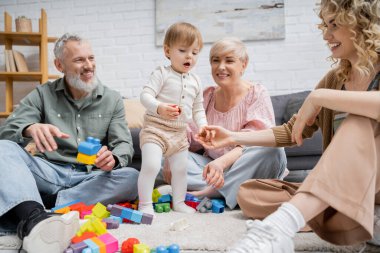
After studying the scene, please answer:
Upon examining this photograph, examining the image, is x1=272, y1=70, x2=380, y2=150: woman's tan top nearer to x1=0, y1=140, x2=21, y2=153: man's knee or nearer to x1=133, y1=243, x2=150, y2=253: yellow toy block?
x1=133, y1=243, x2=150, y2=253: yellow toy block

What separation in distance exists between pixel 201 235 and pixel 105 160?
1.78 feet

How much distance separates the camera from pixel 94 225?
1184 mm

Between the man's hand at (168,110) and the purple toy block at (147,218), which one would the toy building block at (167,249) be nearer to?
the purple toy block at (147,218)

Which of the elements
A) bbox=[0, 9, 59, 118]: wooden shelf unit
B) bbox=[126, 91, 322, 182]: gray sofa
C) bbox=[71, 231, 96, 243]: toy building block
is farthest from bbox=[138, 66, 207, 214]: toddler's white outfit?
bbox=[0, 9, 59, 118]: wooden shelf unit

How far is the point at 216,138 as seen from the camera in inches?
55.8

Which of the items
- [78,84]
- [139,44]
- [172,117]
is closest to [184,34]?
[172,117]

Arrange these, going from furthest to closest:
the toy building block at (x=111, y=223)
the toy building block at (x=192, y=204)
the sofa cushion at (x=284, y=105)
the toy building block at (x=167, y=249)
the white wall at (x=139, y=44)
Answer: the white wall at (x=139, y=44), the sofa cushion at (x=284, y=105), the toy building block at (x=192, y=204), the toy building block at (x=111, y=223), the toy building block at (x=167, y=249)

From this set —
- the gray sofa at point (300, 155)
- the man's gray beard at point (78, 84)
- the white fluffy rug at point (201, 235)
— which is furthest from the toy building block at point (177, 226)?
the gray sofa at point (300, 155)

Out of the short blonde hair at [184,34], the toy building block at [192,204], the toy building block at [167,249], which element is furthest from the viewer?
the toy building block at [192,204]

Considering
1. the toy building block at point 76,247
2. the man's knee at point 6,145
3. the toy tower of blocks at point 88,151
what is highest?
the man's knee at point 6,145

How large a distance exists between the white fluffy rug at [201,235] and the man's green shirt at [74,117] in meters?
0.43

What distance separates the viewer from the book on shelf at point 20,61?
3.11 meters

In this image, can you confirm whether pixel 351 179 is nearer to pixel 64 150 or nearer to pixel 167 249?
pixel 167 249

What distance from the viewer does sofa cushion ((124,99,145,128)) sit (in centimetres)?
244
